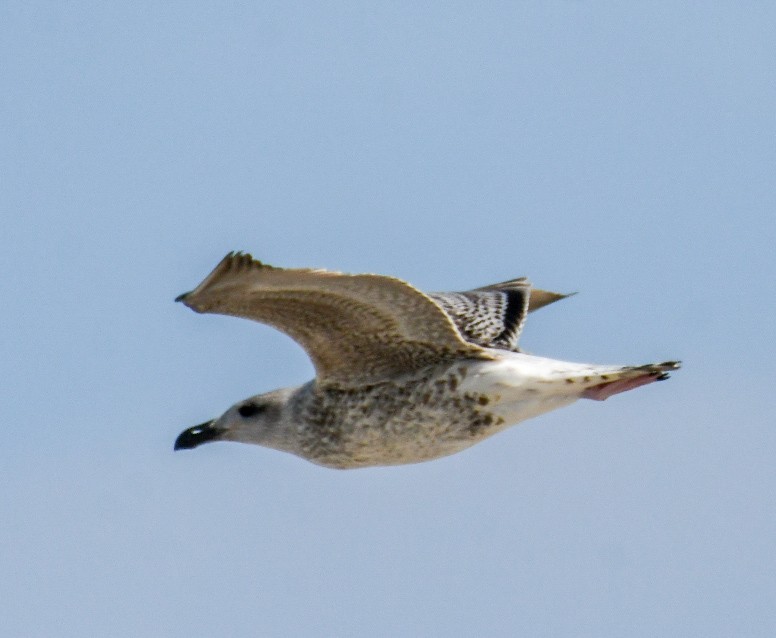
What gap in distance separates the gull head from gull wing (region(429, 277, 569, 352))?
145cm

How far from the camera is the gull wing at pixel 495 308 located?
15281mm

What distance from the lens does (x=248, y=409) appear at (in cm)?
1542

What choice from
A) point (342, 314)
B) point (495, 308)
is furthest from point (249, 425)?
point (495, 308)

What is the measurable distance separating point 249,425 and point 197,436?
561mm

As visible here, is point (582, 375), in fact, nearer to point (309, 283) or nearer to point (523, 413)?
point (523, 413)

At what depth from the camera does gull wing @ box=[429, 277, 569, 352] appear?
50.1 feet

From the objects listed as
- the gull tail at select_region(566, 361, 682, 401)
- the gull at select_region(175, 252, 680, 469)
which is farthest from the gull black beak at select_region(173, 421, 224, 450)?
the gull tail at select_region(566, 361, 682, 401)

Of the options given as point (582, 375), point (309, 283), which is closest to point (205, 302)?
point (309, 283)

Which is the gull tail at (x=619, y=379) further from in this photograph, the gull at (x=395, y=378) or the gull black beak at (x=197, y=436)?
A: the gull black beak at (x=197, y=436)

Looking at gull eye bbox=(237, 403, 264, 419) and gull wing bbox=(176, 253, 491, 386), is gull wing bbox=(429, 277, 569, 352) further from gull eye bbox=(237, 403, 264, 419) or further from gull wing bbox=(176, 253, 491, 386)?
gull eye bbox=(237, 403, 264, 419)

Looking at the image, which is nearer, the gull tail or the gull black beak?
the gull tail

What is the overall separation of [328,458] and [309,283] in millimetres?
1914

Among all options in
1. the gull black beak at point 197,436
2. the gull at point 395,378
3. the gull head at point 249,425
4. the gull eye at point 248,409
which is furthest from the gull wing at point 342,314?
the gull black beak at point 197,436

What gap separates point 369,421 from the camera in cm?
1446
